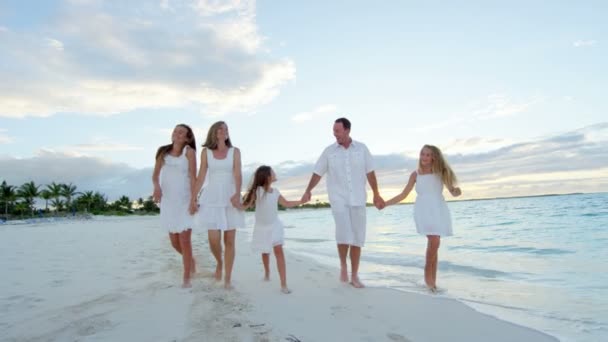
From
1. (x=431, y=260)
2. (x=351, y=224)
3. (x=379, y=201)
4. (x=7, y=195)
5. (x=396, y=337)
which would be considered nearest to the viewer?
(x=396, y=337)

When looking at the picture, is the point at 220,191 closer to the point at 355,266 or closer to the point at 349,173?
the point at 349,173

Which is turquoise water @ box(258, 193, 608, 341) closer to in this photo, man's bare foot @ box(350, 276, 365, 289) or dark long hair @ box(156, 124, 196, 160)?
man's bare foot @ box(350, 276, 365, 289)

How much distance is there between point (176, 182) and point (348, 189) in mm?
2352

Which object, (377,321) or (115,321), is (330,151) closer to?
(377,321)

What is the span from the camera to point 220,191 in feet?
16.8

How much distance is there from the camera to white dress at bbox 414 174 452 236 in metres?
5.49

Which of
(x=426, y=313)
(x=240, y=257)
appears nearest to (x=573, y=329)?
(x=426, y=313)

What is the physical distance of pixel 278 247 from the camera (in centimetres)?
527

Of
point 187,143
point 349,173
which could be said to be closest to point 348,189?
point 349,173

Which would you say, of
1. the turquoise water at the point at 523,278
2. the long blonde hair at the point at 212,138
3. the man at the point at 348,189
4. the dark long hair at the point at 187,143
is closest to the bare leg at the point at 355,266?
the man at the point at 348,189

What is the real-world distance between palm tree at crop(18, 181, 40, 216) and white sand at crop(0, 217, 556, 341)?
3043 inches

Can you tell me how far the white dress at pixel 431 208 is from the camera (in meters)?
5.49

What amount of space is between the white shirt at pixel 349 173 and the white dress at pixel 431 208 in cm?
76

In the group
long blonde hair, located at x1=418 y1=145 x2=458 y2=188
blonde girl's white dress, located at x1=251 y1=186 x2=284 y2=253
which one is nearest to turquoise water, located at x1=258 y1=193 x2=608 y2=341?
long blonde hair, located at x1=418 y1=145 x2=458 y2=188
